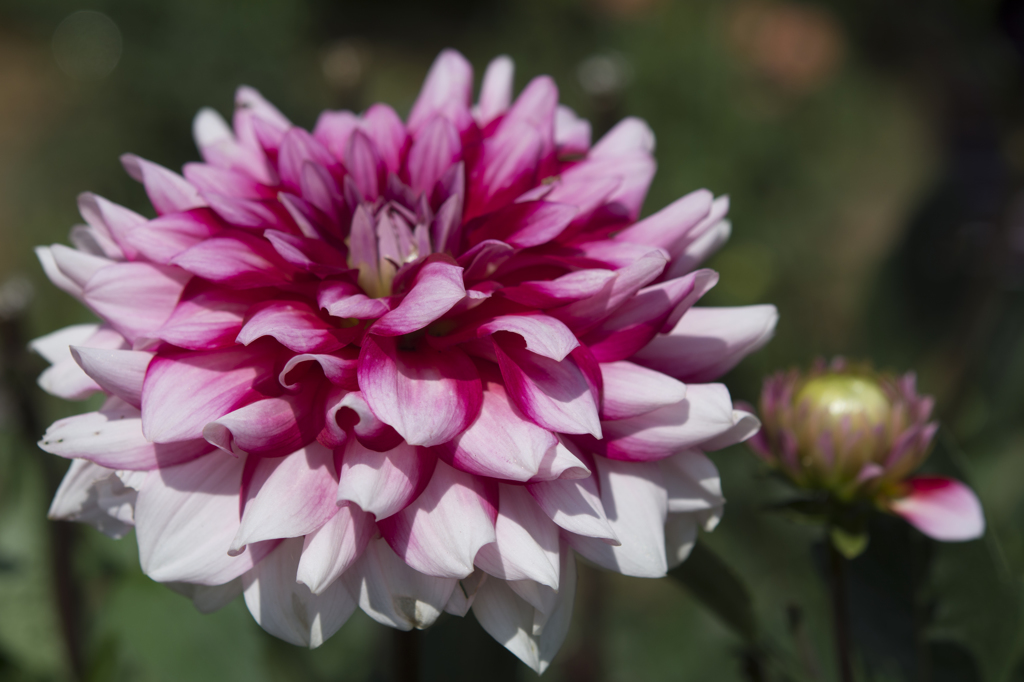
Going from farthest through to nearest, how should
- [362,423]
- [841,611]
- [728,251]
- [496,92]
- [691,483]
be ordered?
1. [728,251]
2. [496,92]
3. [841,611]
4. [691,483]
5. [362,423]

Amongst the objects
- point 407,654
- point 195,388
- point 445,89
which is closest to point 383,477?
point 195,388

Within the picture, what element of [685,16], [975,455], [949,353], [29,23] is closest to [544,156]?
[975,455]

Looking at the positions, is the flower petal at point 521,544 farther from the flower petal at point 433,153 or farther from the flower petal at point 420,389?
the flower petal at point 433,153

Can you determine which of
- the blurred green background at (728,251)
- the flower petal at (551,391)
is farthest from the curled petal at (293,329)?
the blurred green background at (728,251)

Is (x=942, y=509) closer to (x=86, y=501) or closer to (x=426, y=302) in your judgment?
(x=426, y=302)

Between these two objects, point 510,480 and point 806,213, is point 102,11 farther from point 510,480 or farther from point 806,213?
point 510,480

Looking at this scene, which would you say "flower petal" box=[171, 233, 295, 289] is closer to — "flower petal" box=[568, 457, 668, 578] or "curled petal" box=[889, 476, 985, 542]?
"flower petal" box=[568, 457, 668, 578]
